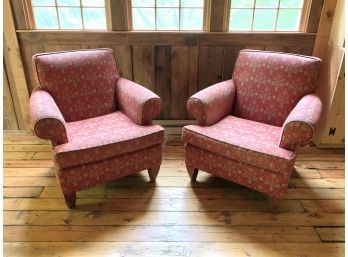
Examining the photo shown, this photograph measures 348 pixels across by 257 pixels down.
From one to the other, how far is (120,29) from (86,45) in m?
0.30

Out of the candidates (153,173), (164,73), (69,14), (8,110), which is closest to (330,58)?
(164,73)

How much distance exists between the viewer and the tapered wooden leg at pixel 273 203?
5.60ft

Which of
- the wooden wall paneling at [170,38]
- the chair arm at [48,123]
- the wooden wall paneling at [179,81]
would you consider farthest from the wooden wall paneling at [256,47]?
the chair arm at [48,123]

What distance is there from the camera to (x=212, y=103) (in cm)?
186

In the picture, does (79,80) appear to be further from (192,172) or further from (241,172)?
(241,172)

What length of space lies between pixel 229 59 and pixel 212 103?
2.18 ft

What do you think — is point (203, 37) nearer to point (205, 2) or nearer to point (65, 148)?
point (205, 2)

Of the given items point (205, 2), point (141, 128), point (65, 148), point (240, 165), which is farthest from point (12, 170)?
point (205, 2)

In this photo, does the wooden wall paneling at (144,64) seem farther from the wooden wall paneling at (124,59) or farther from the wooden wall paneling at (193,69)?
the wooden wall paneling at (193,69)

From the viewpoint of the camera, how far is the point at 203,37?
7.39 feet

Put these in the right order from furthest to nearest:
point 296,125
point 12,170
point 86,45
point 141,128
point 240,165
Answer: point 86,45
point 12,170
point 141,128
point 240,165
point 296,125

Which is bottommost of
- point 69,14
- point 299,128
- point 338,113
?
point 338,113

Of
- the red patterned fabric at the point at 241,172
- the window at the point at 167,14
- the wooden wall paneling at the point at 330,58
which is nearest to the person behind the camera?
the red patterned fabric at the point at 241,172

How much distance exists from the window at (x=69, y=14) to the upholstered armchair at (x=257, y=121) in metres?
1.07
